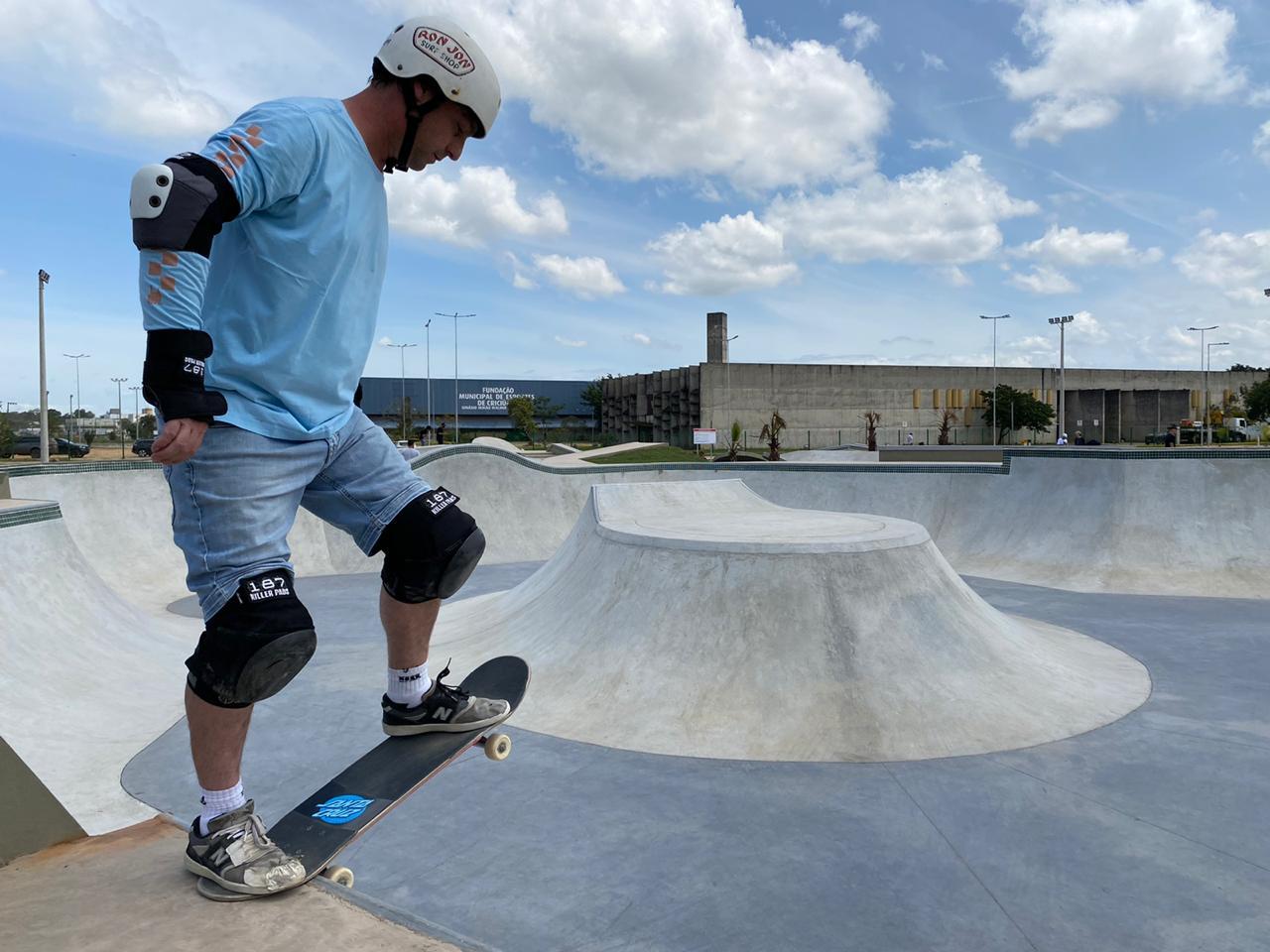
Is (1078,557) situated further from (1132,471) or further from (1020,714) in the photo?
(1020,714)

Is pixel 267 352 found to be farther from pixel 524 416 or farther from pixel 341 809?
pixel 524 416

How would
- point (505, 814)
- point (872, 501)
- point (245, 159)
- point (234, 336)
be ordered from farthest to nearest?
point (872, 501), point (505, 814), point (234, 336), point (245, 159)

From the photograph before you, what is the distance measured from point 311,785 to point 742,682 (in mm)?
3353

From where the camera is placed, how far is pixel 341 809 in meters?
2.73

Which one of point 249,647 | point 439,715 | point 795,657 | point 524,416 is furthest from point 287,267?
point 524,416

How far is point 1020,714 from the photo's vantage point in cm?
661

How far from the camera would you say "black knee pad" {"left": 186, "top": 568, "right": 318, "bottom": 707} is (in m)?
2.31

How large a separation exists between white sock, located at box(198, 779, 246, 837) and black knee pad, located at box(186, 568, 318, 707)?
0.30 m

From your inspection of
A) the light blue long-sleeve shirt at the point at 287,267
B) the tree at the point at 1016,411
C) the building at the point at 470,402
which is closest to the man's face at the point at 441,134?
the light blue long-sleeve shirt at the point at 287,267

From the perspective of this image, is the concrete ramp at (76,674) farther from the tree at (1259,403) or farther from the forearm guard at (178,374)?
the tree at (1259,403)

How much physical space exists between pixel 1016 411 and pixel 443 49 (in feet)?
235

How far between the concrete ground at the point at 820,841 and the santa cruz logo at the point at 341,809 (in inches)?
18.2

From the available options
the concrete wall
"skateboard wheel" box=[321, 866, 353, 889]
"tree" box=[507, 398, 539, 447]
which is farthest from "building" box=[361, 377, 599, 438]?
"skateboard wheel" box=[321, 866, 353, 889]

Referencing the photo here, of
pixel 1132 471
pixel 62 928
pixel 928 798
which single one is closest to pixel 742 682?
pixel 928 798
